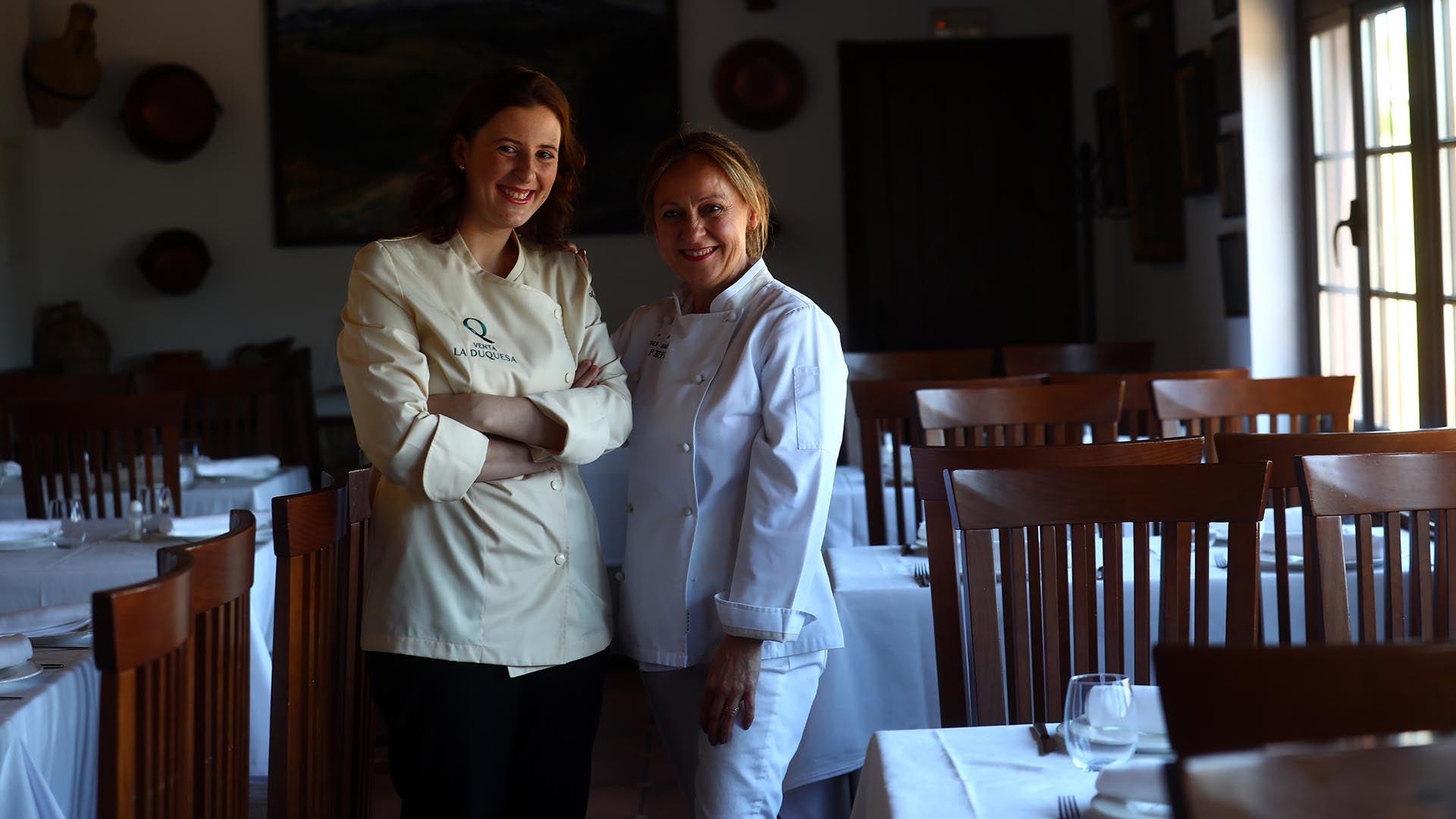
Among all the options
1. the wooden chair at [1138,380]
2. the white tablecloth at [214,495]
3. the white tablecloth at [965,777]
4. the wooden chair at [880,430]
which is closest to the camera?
the white tablecloth at [965,777]

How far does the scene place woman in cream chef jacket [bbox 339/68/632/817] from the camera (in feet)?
5.84

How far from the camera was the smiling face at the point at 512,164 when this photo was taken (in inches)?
73.7

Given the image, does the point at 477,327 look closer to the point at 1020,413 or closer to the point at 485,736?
the point at 485,736

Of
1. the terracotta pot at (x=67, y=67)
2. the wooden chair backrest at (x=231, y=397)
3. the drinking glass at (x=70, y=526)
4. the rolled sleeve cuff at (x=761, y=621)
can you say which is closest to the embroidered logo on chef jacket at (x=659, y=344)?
the rolled sleeve cuff at (x=761, y=621)

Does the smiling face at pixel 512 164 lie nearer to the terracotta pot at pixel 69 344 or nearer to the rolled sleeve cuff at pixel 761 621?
the rolled sleeve cuff at pixel 761 621

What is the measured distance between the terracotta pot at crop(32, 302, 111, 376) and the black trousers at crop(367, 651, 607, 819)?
5.37m

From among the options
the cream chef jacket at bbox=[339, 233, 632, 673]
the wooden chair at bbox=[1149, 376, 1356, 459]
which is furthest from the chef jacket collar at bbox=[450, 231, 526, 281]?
the wooden chair at bbox=[1149, 376, 1356, 459]

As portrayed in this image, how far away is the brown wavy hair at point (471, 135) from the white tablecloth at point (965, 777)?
958mm

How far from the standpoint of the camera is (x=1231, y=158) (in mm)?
4598

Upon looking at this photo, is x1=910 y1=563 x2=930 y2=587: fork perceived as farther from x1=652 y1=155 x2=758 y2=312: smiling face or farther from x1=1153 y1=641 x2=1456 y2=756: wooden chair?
x1=1153 y1=641 x2=1456 y2=756: wooden chair

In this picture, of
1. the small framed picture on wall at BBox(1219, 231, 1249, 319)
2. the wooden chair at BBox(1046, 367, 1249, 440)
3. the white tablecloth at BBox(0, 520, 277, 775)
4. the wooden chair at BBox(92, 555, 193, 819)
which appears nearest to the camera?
the wooden chair at BBox(92, 555, 193, 819)

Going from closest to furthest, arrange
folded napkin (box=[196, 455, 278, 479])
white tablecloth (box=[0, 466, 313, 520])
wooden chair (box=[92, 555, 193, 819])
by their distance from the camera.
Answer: wooden chair (box=[92, 555, 193, 819]) → white tablecloth (box=[0, 466, 313, 520]) → folded napkin (box=[196, 455, 278, 479])

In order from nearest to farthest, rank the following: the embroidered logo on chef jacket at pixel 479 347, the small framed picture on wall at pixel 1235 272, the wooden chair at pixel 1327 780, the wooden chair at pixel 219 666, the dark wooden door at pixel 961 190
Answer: the wooden chair at pixel 1327 780 → the wooden chair at pixel 219 666 → the embroidered logo on chef jacket at pixel 479 347 → the small framed picture on wall at pixel 1235 272 → the dark wooden door at pixel 961 190

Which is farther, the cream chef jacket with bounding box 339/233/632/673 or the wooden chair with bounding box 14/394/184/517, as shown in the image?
the wooden chair with bounding box 14/394/184/517
